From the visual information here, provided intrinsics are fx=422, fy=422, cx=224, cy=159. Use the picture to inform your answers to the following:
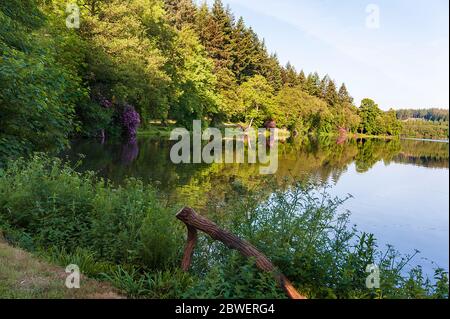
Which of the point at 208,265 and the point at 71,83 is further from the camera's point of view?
the point at 71,83

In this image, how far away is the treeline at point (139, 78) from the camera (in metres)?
10.4

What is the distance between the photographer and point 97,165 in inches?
750

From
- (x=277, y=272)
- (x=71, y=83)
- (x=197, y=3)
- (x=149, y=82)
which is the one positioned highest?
(x=197, y=3)

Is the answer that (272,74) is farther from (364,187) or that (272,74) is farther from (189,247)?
(189,247)

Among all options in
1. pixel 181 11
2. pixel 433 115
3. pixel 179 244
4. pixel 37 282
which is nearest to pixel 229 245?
pixel 179 244

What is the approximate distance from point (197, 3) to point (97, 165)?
50253 mm

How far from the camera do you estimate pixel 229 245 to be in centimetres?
477

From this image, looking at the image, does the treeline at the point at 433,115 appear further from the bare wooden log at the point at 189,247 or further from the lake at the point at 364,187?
the bare wooden log at the point at 189,247

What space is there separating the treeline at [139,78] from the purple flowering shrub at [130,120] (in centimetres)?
10

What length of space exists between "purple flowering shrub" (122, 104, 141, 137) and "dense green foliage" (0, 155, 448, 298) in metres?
30.6

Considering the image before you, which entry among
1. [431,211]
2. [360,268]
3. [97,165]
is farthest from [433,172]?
[360,268]

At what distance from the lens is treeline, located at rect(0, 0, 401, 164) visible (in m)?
10.4
